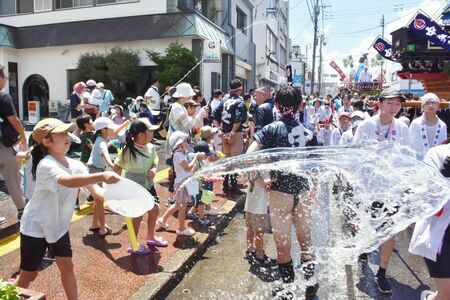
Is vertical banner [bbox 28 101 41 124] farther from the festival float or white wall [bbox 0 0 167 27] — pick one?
the festival float

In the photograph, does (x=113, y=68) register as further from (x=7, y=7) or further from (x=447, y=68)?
(x=447, y=68)

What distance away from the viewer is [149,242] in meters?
5.04

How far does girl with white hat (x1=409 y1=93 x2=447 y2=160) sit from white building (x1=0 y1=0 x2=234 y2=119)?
13935 mm

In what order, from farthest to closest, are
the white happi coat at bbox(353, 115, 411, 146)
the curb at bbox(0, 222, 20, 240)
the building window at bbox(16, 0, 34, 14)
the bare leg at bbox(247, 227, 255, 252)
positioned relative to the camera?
the building window at bbox(16, 0, 34, 14) < the curb at bbox(0, 222, 20, 240) < the bare leg at bbox(247, 227, 255, 252) < the white happi coat at bbox(353, 115, 411, 146)

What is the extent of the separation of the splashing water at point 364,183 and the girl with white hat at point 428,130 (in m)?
1.14

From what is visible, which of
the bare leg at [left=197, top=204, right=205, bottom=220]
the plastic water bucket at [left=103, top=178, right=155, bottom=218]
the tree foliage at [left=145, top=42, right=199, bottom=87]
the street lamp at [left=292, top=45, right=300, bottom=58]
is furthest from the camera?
the street lamp at [left=292, top=45, right=300, bottom=58]

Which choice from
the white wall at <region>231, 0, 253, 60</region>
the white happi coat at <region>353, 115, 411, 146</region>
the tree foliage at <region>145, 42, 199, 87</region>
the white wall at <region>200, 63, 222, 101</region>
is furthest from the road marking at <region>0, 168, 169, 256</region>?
the white wall at <region>231, 0, 253, 60</region>

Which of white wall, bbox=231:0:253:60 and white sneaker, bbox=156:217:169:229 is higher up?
white wall, bbox=231:0:253:60

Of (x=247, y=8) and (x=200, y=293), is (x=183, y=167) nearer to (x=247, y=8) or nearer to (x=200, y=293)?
(x=200, y=293)

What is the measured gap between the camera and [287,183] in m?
3.80

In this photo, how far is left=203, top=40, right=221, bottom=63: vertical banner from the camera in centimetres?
1748

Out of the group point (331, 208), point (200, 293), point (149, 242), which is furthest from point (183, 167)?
point (331, 208)

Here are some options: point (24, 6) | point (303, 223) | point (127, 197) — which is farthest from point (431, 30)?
point (24, 6)

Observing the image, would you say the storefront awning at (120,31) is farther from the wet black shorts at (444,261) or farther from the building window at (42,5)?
the wet black shorts at (444,261)
